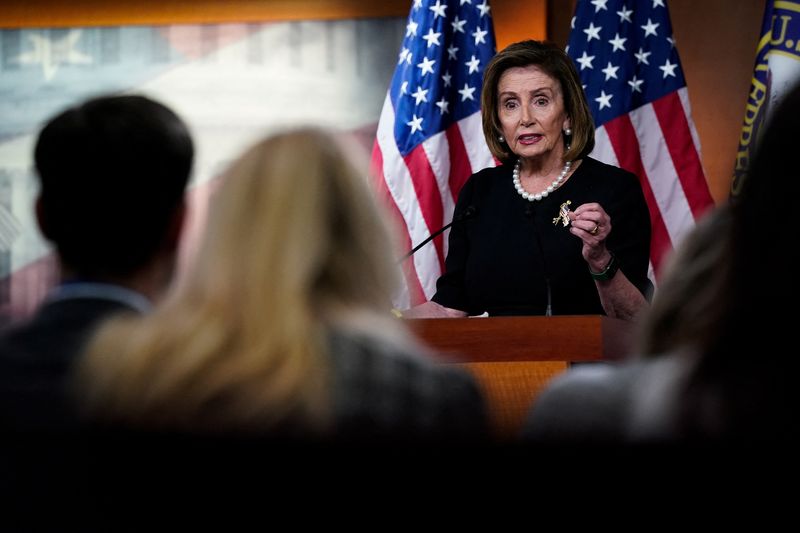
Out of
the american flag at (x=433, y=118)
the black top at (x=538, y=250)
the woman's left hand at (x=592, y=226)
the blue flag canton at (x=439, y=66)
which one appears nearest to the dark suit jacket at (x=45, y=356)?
the woman's left hand at (x=592, y=226)

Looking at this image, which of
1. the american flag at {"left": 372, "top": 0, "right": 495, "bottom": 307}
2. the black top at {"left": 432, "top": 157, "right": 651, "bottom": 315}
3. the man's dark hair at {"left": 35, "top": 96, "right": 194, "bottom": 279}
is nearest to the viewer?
the man's dark hair at {"left": 35, "top": 96, "right": 194, "bottom": 279}

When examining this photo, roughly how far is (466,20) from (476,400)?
138 inches

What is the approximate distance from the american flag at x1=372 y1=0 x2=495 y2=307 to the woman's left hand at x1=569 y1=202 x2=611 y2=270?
154 cm

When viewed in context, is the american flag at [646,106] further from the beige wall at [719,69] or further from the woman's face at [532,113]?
the woman's face at [532,113]

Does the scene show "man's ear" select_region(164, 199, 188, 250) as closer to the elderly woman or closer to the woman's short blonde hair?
the woman's short blonde hair

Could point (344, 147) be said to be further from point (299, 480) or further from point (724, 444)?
point (724, 444)

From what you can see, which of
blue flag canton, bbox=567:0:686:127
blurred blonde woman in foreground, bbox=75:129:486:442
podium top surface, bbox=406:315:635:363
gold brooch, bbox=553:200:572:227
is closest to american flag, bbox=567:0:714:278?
blue flag canton, bbox=567:0:686:127

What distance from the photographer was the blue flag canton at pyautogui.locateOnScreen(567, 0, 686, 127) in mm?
4285

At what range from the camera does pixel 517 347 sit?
2.32m


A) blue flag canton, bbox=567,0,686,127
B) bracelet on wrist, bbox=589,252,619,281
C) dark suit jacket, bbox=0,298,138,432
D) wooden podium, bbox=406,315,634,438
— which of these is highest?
blue flag canton, bbox=567,0,686,127

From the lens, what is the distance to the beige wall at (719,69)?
4578mm

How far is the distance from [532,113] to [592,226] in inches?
32.0

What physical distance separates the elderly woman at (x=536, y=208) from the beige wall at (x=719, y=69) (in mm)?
1445

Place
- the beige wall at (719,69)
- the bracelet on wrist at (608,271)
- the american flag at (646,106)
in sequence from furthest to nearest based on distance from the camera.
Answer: the beige wall at (719,69)
the american flag at (646,106)
the bracelet on wrist at (608,271)
